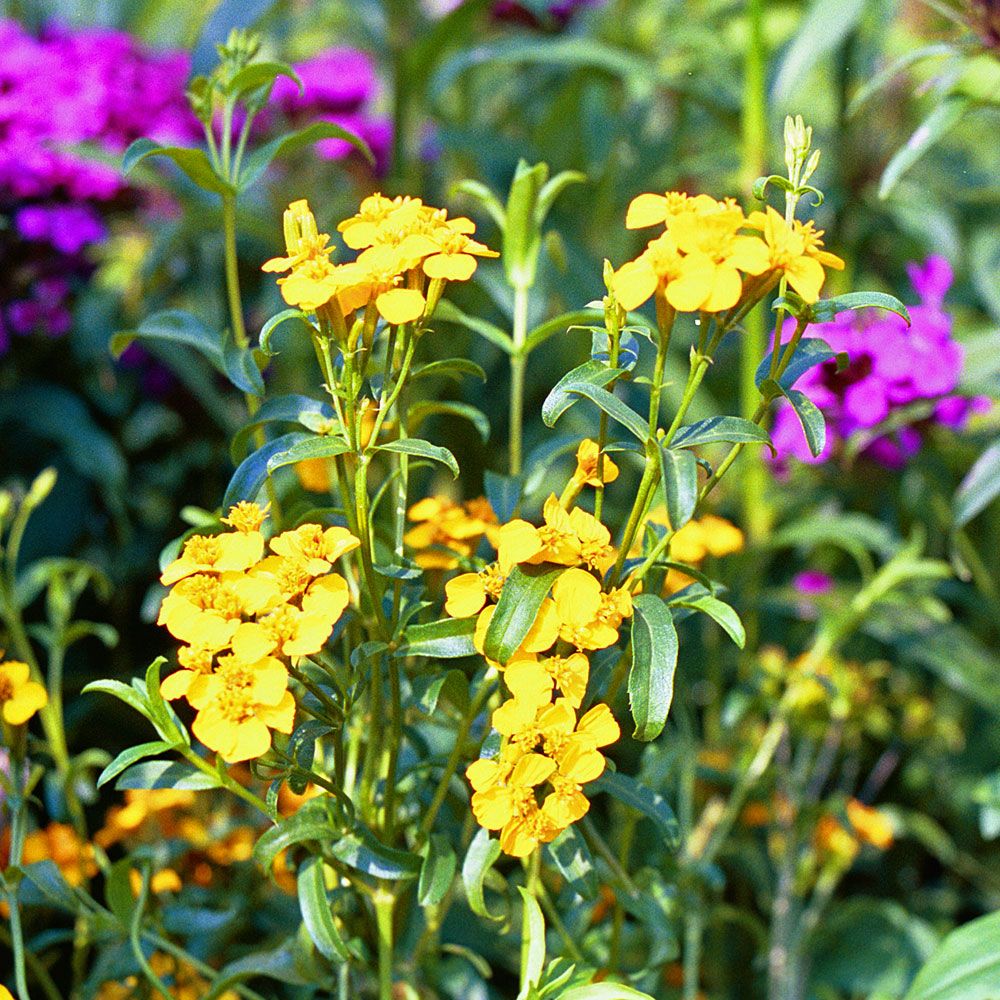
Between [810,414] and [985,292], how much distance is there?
86cm

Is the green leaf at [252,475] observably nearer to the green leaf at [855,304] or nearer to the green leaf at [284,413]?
the green leaf at [284,413]

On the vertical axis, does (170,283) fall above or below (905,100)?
below

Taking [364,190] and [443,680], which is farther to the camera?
[364,190]

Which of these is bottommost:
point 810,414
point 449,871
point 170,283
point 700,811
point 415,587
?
point 700,811

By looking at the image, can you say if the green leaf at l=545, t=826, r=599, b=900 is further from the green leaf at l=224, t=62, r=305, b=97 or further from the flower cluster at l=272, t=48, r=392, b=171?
the flower cluster at l=272, t=48, r=392, b=171

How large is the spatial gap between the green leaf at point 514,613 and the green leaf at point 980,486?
1.99 ft

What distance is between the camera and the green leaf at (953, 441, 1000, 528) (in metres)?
1.03

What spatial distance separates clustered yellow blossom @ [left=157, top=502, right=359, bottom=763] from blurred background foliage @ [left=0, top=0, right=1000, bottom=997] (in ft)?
1.46

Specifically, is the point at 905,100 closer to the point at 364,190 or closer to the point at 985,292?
the point at 985,292

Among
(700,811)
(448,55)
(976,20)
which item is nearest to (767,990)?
(700,811)

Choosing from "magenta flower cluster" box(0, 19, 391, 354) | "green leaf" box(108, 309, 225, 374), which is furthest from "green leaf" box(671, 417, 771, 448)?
"magenta flower cluster" box(0, 19, 391, 354)

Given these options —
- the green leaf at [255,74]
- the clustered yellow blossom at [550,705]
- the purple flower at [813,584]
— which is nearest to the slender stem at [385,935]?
the clustered yellow blossom at [550,705]

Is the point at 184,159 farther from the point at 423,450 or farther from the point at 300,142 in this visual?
the point at 423,450

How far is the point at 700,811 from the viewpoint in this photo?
1.19m
